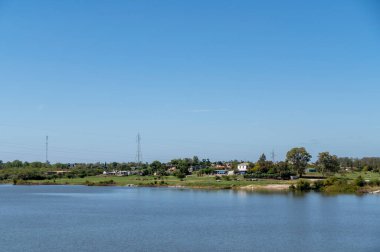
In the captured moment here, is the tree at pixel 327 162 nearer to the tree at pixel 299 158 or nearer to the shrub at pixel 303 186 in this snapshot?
the tree at pixel 299 158

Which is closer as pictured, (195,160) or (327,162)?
(327,162)

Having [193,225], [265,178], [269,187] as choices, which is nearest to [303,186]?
[269,187]

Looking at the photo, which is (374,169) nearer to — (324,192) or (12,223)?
(324,192)

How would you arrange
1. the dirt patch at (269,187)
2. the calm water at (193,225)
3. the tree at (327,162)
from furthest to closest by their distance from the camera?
the tree at (327,162) → the dirt patch at (269,187) → the calm water at (193,225)

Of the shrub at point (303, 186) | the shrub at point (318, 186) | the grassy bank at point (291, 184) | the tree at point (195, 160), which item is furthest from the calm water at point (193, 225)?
the tree at point (195, 160)

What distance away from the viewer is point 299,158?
10281 centimetres

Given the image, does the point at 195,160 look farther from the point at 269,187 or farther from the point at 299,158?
the point at 269,187

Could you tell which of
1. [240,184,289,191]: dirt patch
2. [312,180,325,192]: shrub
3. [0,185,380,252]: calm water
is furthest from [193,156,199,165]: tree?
[0,185,380,252]: calm water

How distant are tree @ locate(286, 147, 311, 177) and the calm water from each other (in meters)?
40.5

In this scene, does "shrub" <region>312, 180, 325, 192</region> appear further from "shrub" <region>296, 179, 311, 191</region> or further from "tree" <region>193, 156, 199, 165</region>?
"tree" <region>193, 156, 199, 165</region>

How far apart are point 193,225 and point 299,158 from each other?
65.4m

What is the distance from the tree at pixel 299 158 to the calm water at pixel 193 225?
133ft

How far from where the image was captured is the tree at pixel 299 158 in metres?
103

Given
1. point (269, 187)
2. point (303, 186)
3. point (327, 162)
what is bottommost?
point (269, 187)
